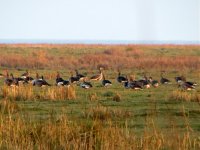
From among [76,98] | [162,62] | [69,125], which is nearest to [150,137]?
[69,125]

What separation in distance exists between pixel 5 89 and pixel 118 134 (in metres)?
9.88

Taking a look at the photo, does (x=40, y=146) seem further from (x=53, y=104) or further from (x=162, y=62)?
(x=162, y=62)

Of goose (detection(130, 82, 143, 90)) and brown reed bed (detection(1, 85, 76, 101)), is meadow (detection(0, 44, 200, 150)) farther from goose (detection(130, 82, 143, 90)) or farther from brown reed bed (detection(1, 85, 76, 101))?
goose (detection(130, 82, 143, 90))

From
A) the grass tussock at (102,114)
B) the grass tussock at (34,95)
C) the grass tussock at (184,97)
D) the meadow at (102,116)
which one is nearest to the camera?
the meadow at (102,116)

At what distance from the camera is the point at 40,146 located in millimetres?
10078

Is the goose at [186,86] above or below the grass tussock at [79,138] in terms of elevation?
below

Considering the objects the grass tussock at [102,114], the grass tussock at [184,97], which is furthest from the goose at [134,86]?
the grass tussock at [102,114]

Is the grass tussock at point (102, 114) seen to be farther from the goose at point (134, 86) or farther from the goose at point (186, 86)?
the goose at point (186, 86)

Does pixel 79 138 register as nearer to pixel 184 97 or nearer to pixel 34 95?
pixel 34 95

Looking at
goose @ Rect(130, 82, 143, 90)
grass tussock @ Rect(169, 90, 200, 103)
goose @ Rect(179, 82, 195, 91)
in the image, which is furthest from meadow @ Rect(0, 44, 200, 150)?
goose @ Rect(179, 82, 195, 91)

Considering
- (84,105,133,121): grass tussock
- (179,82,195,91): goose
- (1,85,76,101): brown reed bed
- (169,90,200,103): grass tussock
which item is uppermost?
(84,105,133,121): grass tussock

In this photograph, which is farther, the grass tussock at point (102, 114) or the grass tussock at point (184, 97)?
the grass tussock at point (184, 97)

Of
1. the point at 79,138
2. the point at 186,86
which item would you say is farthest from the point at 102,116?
the point at 186,86

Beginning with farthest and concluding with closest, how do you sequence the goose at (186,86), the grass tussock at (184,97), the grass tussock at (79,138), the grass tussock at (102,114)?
1. the goose at (186,86)
2. the grass tussock at (184,97)
3. the grass tussock at (102,114)
4. the grass tussock at (79,138)
